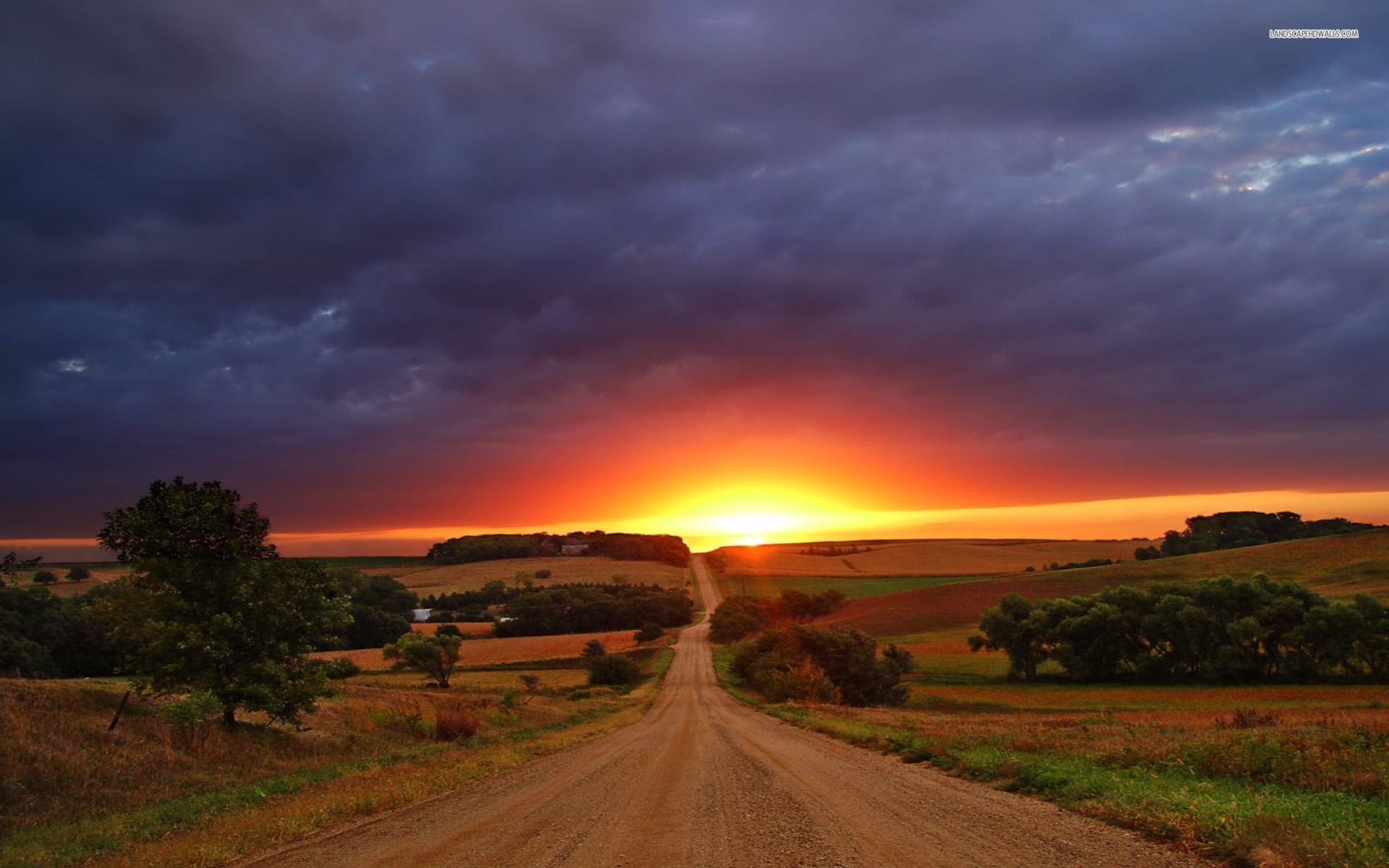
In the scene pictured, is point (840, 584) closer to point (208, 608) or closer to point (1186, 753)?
point (208, 608)

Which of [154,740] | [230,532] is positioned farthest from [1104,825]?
[230,532]

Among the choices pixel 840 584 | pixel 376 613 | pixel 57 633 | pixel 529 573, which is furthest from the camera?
pixel 529 573

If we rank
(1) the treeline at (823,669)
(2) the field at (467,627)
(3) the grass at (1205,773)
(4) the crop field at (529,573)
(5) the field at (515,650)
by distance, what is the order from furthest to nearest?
(4) the crop field at (529,573) → (2) the field at (467,627) → (5) the field at (515,650) → (1) the treeline at (823,669) → (3) the grass at (1205,773)

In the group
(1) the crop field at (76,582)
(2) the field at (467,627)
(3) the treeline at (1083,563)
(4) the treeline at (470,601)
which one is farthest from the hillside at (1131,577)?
(1) the crop field at (76,582)

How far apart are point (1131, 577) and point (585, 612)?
283ft

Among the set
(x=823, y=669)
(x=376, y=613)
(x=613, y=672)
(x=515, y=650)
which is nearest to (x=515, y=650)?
(x=515, y=650)

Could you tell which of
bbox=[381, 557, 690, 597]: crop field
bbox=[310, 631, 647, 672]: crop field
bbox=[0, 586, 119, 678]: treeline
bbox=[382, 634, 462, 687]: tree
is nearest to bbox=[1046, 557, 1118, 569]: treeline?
bbox=[381, 557, 690, 597]: crop field

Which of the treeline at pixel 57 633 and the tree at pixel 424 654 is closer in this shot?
the treeline at pixel 57 633

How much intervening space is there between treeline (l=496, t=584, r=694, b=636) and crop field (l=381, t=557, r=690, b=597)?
855 inches

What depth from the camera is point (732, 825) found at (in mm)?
12086

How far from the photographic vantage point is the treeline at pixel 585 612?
124m

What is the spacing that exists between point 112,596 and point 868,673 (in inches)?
1984

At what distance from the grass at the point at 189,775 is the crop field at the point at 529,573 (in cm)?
13024

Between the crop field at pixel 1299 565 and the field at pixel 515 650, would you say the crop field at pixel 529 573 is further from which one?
the crop field at pixel 1299 565
